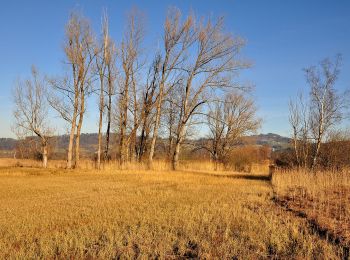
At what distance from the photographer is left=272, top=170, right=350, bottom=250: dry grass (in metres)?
7.92

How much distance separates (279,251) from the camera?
20.5ft

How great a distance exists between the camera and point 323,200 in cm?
1138

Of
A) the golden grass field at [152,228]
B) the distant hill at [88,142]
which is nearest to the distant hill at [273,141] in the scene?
the distant hill at [88,142]

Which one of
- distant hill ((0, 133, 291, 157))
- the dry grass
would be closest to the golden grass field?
the dry grass

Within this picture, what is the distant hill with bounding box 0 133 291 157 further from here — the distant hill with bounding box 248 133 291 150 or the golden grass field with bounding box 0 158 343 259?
the golden grass field with bounding box 0 158 343 259

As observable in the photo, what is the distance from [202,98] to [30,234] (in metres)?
22.4

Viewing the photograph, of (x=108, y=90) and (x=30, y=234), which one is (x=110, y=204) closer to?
(x=30, y=234)

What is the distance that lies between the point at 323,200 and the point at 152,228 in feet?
20.5

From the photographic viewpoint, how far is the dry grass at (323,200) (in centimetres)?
792

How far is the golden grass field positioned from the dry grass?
0.44 metres

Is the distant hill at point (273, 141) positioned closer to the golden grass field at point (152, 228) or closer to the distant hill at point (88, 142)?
the distant hill at point (88, 142)

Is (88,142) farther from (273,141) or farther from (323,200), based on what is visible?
(323,200)

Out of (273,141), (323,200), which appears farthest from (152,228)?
(273,141)

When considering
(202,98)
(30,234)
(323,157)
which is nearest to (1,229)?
(30,234)
